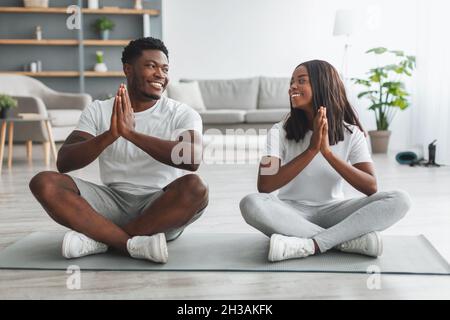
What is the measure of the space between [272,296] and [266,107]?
17.9 feet

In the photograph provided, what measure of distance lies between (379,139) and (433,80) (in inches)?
32.2

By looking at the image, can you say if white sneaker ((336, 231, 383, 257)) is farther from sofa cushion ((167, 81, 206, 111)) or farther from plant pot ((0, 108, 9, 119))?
sofa cushion ((167, 81, 206, 111))

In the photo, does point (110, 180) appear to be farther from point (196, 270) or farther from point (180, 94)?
point (180, 94)

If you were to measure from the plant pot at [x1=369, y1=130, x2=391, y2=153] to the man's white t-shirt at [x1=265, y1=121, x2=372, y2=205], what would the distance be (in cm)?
418

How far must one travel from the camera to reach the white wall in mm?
7473

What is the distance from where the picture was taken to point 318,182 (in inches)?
97.1

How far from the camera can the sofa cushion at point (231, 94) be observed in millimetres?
7309

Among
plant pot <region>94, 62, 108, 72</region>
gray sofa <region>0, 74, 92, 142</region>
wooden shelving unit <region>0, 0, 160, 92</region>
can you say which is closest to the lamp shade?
wooden shelving unit <region>0, 0, 160, 92</region>

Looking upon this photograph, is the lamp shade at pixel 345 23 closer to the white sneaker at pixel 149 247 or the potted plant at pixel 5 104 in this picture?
the potted plant at pixel 5 104

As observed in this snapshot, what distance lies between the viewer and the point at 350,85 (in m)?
7.36

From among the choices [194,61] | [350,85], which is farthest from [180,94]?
[350,85]

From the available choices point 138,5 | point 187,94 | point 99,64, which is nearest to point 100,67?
point 99,64

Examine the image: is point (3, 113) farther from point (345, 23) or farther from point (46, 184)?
point (345, 23)

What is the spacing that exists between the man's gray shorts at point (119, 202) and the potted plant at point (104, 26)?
5.52 meters
